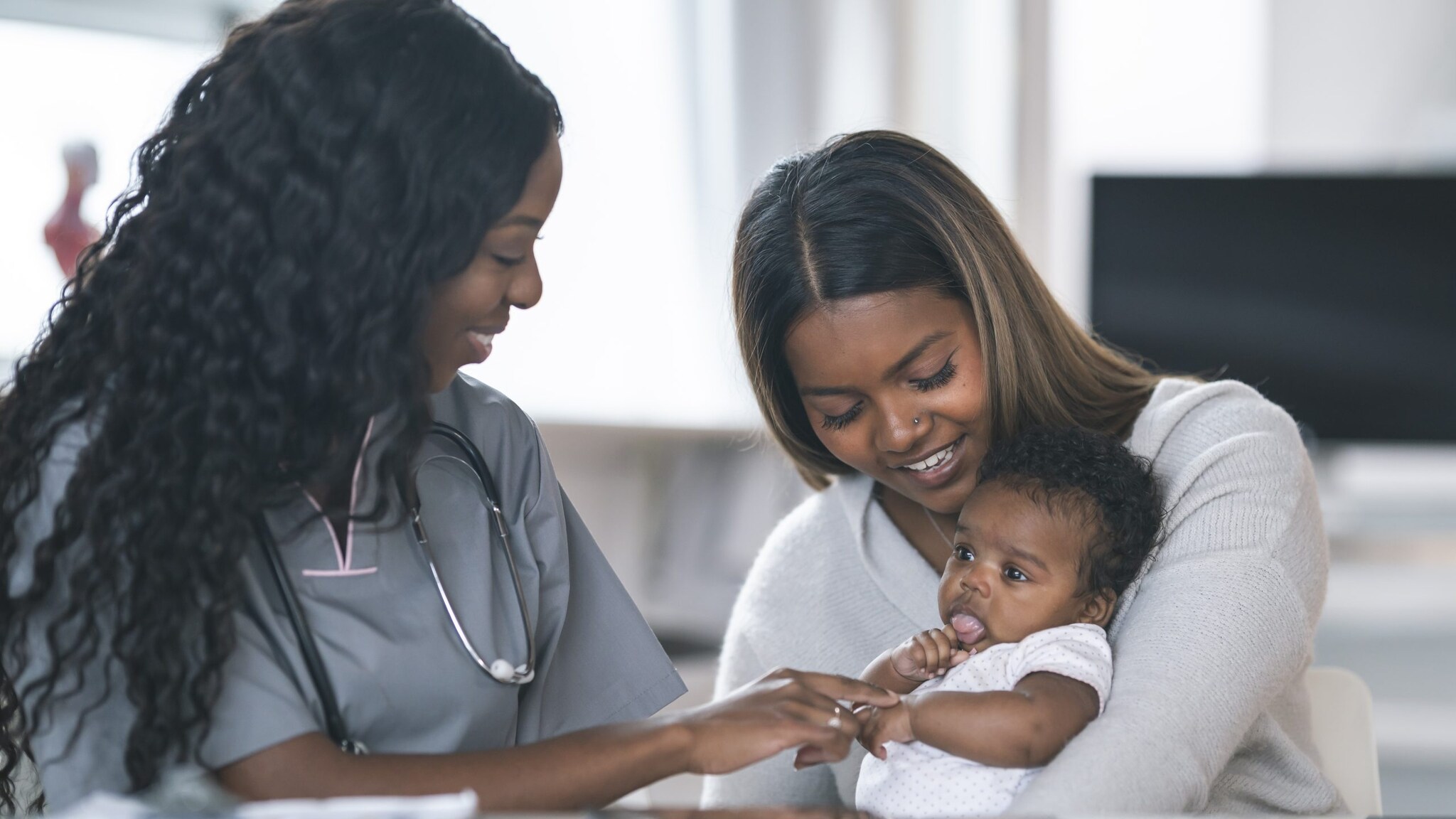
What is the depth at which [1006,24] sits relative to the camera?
3.41m

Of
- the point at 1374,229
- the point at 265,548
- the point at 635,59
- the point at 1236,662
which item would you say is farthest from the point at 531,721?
the point at 1374,229

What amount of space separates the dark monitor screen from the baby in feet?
6.15

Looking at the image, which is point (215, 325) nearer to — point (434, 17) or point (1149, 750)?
point (434, 17)

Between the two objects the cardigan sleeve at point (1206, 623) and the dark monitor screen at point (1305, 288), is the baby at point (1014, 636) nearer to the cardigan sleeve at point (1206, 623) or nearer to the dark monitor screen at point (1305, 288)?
the cardigan sleeve at point (1206, 623)

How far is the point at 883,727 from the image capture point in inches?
44.9

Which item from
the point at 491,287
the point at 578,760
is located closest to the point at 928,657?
the point at 578,760

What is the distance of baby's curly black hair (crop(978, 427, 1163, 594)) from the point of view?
1271 mm

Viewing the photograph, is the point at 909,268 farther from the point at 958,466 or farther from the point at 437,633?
the point at 437,633

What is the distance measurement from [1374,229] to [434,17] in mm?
2635

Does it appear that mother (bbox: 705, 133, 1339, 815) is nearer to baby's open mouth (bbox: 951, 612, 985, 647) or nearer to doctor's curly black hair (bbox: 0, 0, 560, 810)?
baby's open mouth (bbox: 951, 612, 985, 647)

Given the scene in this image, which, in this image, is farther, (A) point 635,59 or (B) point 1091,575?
(A) point 635,59

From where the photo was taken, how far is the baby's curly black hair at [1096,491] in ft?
4.17

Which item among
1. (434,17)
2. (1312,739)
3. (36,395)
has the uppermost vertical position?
(434,17)

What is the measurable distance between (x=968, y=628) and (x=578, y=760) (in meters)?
0.45
